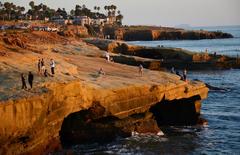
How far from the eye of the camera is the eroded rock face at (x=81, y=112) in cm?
2253

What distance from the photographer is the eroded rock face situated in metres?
22.5

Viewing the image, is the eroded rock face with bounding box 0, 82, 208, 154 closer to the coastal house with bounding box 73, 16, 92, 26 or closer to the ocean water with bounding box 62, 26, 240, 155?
the ocean water with bounding box 62, 26, 240, 155

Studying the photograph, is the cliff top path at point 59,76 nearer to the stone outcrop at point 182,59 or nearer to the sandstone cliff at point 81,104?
the sandstone cliff at point 81,104

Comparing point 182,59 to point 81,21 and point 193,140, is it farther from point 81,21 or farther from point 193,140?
point 81,21

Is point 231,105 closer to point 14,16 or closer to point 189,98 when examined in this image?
point 189,98

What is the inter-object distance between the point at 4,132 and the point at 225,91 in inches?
1428

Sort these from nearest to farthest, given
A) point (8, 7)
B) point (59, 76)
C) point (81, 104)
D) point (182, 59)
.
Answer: point (81, 104) < point (59, 76) < point (182, 59) < point (8, 7)

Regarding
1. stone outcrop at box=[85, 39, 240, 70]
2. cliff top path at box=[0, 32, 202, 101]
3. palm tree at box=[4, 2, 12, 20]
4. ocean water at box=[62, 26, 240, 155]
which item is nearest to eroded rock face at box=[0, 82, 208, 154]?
cliff top path at box=[0, 32, 202, 101]

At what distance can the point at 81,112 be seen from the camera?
96.2 feet

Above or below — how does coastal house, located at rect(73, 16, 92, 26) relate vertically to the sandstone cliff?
above

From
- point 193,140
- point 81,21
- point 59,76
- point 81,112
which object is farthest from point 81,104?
point 81,21

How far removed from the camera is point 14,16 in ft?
548

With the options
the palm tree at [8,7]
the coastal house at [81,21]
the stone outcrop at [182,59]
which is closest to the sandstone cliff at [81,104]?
the stone outcrop at [182,59]

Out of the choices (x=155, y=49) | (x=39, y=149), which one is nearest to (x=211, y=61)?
(x=155, y=49)
